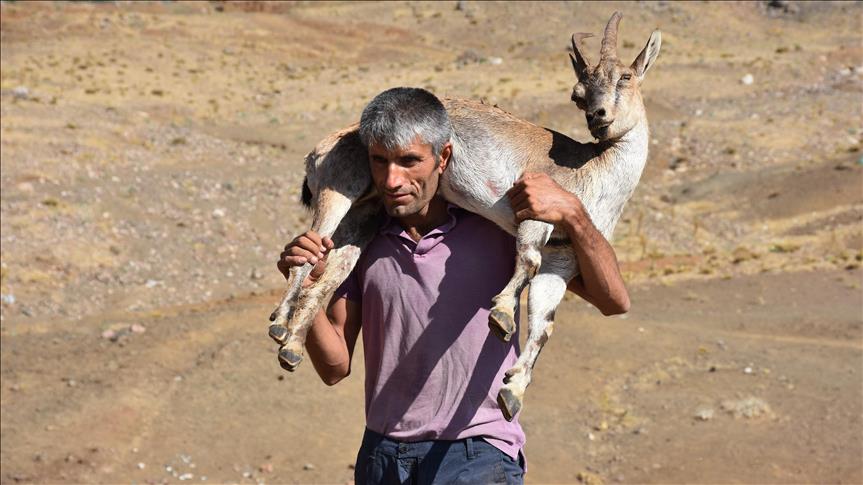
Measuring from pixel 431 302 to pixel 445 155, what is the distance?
0.56m

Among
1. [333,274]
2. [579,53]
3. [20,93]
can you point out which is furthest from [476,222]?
[20,93]

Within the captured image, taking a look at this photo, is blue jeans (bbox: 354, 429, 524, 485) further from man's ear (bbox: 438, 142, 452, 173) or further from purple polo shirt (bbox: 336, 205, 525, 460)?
man's ear (bbox: 438, 142, 452, 173)

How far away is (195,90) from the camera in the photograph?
3212cm

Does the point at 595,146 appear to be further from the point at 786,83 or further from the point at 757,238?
the point at 786,83

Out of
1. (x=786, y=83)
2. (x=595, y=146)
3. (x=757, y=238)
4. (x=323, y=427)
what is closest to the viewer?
(x=595, y=146)

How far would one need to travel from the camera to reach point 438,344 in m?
4.06

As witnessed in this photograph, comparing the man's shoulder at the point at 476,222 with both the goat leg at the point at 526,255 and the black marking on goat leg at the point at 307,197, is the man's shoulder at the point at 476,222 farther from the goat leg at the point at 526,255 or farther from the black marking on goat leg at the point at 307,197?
the black marking on goat leg at the point at 307,197

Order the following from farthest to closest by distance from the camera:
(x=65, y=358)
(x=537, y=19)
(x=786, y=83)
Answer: (x=537, y=19) → (x=786, y=83) → (x=65, y=358)

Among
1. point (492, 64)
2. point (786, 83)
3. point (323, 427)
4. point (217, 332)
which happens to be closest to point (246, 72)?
point (492, 64)

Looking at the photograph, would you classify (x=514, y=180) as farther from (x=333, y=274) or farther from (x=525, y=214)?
(x=333, y=274)

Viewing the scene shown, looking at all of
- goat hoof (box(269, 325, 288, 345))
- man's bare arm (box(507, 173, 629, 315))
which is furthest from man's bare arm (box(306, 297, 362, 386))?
man's bare arm (box(507, 173, 629, 315))

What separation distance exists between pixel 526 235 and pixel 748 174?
1838 centimetres

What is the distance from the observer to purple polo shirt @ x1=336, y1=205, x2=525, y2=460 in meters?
4.04

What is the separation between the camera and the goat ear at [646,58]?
479cm
